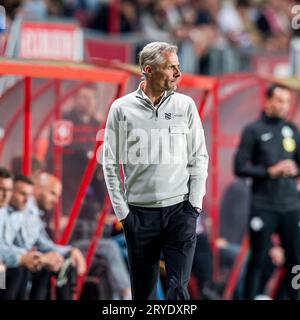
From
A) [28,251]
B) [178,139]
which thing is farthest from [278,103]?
[178,139]

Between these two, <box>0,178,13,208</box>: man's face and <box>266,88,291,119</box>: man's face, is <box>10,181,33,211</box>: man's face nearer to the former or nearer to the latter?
<box>0,178,13,208</box>: man's face

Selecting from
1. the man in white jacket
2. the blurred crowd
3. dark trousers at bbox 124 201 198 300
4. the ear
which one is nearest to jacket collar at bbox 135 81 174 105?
the man in white jacket

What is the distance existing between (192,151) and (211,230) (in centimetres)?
440

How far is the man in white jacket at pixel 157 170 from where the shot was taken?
261 inches

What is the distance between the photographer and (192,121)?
6.70m

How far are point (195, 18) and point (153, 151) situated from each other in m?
11.6

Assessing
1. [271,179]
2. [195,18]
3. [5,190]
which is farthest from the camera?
[195,18]

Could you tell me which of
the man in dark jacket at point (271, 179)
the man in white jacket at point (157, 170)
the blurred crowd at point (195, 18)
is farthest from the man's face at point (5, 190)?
the blurred crowd at point (195, 18)

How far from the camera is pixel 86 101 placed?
9.30 metres

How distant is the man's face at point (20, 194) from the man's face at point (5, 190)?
0.25ft

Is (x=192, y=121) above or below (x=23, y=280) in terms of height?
above

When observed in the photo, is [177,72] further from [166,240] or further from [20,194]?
[20,194]
